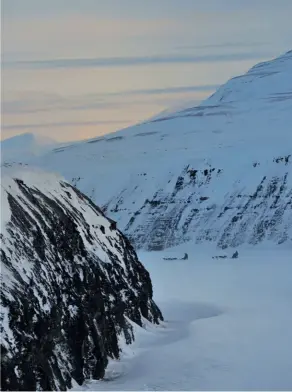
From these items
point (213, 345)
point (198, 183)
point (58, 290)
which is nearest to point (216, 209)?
point (198, 183)

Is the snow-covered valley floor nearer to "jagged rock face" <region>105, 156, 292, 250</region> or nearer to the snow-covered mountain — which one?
"jagged rock face" <region>105, 156, 292, 250</region>

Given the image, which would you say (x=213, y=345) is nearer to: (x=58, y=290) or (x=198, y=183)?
(x=58, y=290)

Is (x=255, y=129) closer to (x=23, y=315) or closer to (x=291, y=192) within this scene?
(x=291, y=192)

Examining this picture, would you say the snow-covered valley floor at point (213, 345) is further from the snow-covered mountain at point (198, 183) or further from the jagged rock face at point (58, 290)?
the snow-covered mountain at point (198, 183)

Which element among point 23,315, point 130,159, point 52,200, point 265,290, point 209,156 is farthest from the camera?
point 130,159

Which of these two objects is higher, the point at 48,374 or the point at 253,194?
the point at 48,374

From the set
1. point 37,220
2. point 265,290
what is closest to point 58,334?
point 37,220
